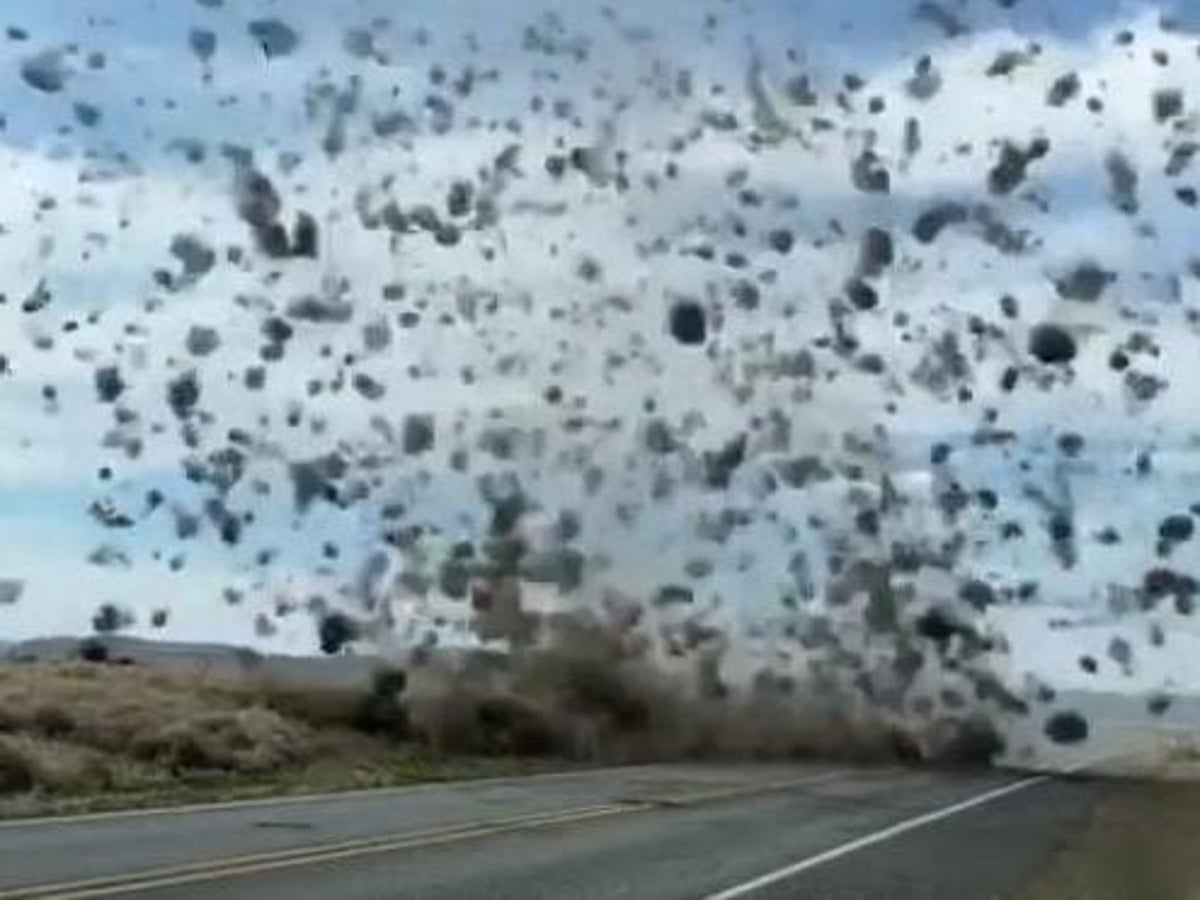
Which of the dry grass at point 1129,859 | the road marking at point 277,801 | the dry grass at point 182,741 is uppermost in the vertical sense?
the dry grass at point 182,741

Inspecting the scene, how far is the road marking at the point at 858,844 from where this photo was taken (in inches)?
960

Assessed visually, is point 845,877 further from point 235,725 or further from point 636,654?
point 636,654

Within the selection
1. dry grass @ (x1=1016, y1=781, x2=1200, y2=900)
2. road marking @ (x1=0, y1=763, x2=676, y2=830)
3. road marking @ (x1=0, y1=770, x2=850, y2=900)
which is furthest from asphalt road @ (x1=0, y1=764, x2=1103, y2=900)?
dry grass @ (x1=1016, y1=781, x2=1200, y2=900)

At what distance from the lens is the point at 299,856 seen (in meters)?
24.8

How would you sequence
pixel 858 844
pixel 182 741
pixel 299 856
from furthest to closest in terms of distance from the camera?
1. pixel 182 741
2. pixel 858 844
3. pixel 299 856

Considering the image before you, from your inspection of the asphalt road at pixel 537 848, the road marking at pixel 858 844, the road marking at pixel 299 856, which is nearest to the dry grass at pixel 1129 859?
the asphalt road at pixel 537 848

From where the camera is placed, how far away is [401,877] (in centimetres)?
2319

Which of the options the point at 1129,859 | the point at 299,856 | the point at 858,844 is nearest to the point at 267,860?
the point at 299,856

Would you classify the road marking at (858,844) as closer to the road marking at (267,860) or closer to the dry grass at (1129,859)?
the dry grass at (1129,859)

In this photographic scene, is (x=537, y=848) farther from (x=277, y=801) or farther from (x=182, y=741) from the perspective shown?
(x=182, y=741)

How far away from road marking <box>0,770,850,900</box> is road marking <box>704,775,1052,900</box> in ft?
11.5

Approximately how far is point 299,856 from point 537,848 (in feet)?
12.7

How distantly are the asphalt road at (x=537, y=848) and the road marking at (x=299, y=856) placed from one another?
4 cm

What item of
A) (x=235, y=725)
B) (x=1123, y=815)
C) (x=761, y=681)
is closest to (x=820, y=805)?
(x=1123, y=815)
